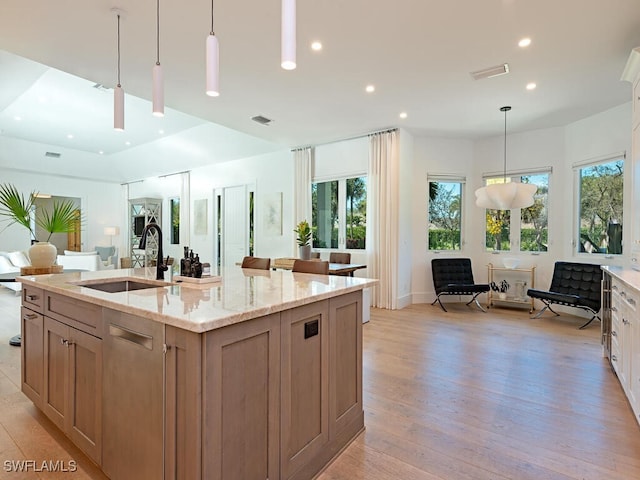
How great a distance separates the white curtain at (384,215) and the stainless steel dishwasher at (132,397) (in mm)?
4773

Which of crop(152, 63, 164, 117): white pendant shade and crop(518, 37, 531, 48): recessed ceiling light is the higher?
crop(518, 37, 531, 48): recessed ceiling light

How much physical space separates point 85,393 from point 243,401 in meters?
1.03

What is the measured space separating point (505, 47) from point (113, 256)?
11.1m

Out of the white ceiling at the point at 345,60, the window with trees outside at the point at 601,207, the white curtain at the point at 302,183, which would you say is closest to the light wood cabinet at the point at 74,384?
the white ceiling at the point at 345,60

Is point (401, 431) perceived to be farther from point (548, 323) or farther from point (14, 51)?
point (14, 51)

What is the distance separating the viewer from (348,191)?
6719mm

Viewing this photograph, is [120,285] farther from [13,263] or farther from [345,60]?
[13,263]

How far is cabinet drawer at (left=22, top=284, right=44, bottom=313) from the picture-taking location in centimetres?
225

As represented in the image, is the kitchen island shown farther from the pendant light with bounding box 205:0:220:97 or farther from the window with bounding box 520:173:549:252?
the window with bounding box 520:173:549:252

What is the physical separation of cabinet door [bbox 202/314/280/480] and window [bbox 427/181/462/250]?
556 cm

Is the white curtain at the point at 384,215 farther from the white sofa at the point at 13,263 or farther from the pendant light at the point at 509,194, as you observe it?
the white sofa at the point at 13,263

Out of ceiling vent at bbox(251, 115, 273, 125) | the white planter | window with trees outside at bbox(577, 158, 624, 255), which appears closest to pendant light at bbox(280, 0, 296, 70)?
the white planter

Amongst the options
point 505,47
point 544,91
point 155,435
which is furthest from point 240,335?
point 544,91

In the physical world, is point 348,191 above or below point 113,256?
above
